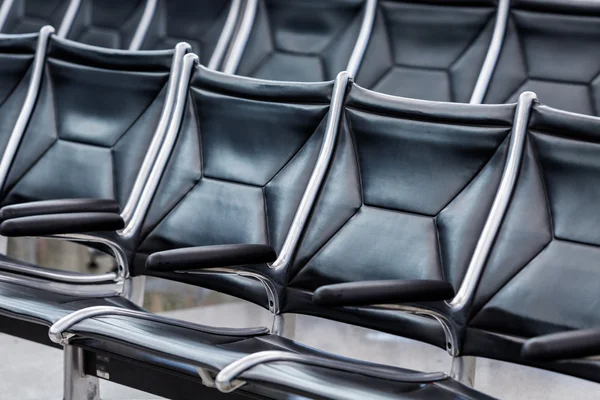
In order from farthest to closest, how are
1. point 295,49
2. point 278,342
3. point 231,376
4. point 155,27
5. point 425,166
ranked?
point 155,27 < point 295,49 < point 425,166 < point 278,342 < point 231,376

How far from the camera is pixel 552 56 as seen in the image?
2.60m

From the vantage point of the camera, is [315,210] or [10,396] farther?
[10,396]

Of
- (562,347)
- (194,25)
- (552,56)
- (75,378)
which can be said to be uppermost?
(194,25)

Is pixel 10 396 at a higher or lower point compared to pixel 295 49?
lower

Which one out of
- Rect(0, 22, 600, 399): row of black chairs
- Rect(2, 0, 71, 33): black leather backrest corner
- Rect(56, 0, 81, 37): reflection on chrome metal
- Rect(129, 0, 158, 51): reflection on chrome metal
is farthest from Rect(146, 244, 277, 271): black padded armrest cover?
Rect(2, 0, 71, 33): black leather backrest corner

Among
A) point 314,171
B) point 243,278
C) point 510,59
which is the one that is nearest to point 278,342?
point 243,278

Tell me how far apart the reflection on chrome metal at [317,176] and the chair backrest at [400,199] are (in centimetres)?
2

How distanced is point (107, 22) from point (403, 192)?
197 centimetres

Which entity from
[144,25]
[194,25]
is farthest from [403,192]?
[144,25]

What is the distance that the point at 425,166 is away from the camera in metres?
1.78

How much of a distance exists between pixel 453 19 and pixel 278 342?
4.80 ft

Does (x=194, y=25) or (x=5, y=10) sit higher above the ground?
(x=5, y=10)

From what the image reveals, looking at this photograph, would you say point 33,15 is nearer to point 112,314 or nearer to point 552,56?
point 552,56

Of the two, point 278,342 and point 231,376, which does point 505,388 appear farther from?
point 231,376
